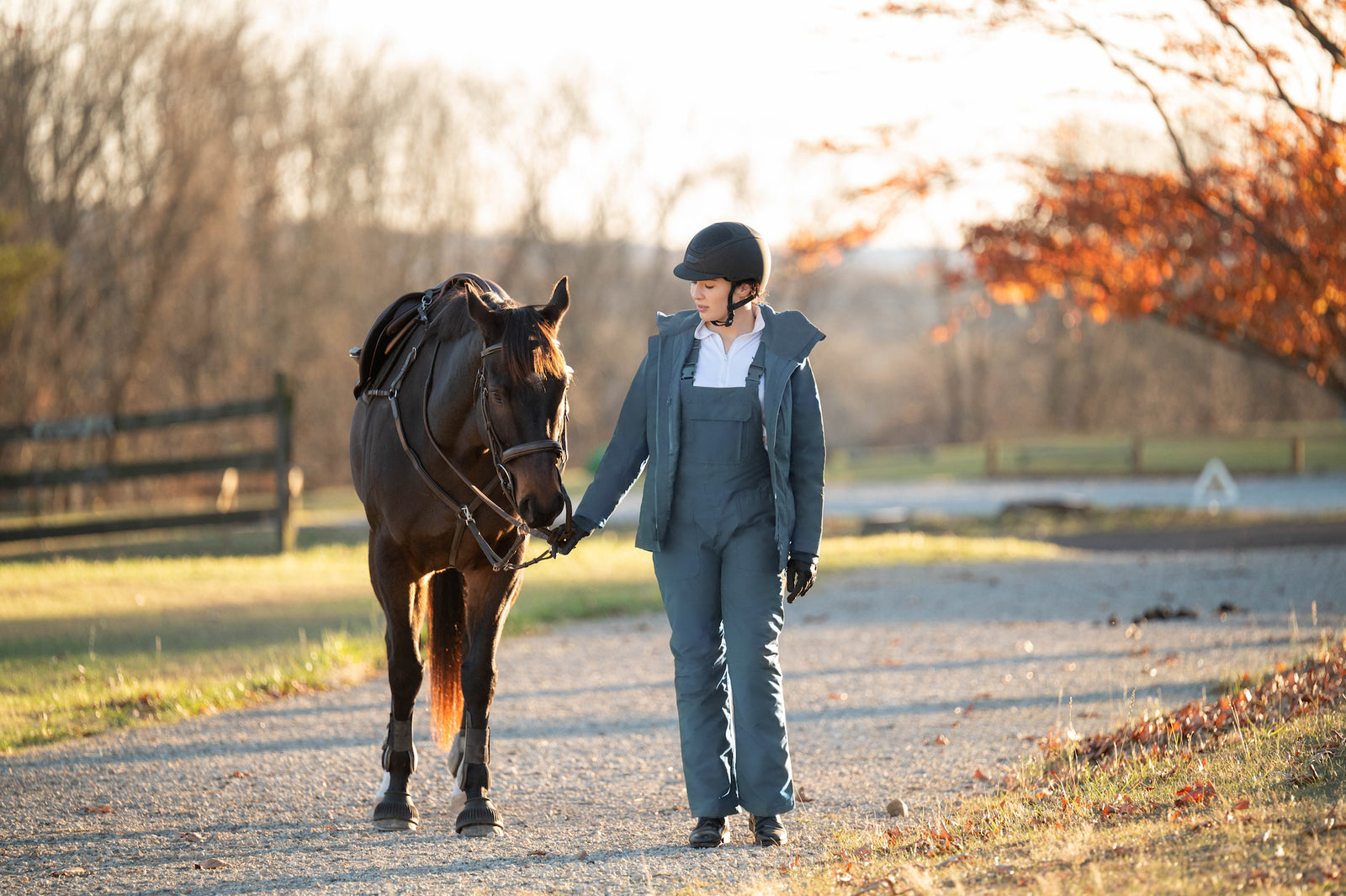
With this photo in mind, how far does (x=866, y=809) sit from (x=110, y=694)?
3999 millimetres

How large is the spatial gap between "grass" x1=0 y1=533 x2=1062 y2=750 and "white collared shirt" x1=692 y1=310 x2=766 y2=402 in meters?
3.59

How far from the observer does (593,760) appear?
5.21 metres

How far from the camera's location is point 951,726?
5719mm

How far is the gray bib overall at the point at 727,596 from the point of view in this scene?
3.88 m

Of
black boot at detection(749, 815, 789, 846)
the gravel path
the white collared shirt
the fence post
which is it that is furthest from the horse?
the fence post

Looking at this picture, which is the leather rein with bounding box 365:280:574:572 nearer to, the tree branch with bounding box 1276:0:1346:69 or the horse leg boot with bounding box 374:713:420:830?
the horse leg boot with bounding box 374:713:420:830

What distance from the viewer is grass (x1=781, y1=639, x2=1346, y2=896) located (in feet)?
9.51

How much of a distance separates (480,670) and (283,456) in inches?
333

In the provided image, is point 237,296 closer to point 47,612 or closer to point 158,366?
point 158,366

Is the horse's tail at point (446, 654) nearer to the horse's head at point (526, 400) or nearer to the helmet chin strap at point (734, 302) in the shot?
the horse's head at point (526, 400)

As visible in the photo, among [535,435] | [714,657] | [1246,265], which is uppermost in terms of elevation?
[1246,265]

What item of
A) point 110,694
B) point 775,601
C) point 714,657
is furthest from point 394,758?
point 110,694

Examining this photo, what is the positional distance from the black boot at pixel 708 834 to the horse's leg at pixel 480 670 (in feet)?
2.38

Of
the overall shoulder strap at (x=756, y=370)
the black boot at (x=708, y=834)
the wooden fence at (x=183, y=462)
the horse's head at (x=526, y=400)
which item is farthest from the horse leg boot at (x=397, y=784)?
the wooden fence at (x=183, y=462)
